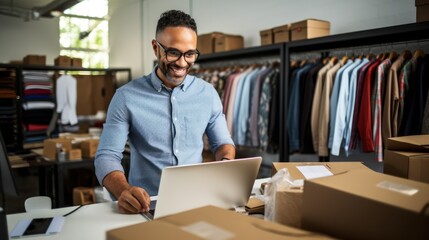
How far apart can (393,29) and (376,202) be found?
6.74ft

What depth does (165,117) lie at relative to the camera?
5.91 ft

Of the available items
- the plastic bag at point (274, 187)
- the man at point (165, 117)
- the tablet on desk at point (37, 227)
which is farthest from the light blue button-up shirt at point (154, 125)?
the plastic bag at point (274, 187)

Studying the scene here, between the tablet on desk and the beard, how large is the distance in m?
0.77

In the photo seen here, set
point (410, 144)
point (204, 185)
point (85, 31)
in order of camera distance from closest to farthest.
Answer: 1. point (204, 185)
2. point (410, 144)
3. point (85, 31)

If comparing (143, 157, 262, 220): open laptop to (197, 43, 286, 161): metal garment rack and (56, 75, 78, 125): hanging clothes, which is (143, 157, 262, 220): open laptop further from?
(56, 75, 78, 125): hanging clothes

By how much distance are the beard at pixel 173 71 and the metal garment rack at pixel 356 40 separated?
1564 mm

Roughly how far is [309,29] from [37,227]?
2.54 metres

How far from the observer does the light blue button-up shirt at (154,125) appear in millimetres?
1729

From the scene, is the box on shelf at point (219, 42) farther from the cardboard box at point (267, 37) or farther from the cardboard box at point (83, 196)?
the cardboard box at point (83, 196)

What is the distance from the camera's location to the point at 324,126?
117 inches

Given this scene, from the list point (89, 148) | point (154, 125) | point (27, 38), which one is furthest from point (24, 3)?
point (154, 125)

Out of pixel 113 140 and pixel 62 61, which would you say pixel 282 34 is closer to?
pixel 113 140

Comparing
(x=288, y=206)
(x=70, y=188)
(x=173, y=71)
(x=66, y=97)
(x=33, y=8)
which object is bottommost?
(x=70, y=188)

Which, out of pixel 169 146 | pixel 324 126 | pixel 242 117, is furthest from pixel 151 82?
pixel 242 117
